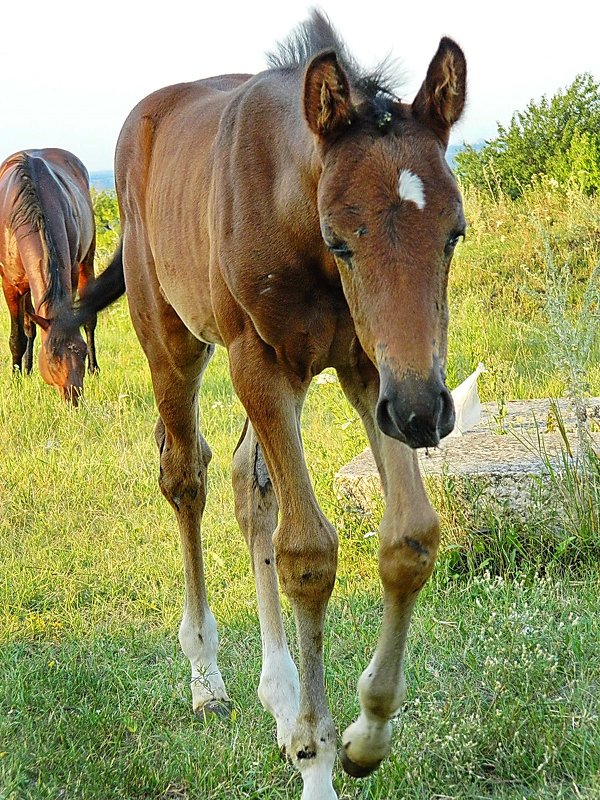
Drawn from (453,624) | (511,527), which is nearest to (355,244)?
(453,624)

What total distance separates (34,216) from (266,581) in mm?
6535

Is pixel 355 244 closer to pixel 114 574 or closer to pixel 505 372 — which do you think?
pixel 114 574

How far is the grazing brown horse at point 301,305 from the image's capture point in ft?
8.12

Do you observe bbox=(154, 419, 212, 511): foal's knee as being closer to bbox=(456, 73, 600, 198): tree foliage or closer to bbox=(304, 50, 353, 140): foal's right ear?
bbox=(304, 50, 353, 140): foal's right ear

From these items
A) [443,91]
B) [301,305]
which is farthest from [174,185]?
[443,91]

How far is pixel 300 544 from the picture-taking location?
3.10 m

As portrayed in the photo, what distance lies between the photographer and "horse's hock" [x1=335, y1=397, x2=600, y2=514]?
458 cm

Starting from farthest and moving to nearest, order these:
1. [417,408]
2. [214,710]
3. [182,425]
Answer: [182,425]
[214,710]
[417,408]

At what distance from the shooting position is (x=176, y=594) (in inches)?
198

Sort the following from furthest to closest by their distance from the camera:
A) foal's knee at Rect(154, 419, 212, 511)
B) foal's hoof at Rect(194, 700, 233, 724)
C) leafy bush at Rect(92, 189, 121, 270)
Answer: leafy bush at Rect(92, 189, 121, 270), foal's knee at Rect(154, 419, 212, 511), foal's hoof at Rect(194, 700, 233, 724)

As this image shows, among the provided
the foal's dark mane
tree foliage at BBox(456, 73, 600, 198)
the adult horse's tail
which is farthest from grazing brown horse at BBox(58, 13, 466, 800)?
tree foliage at BBox(456, 73, 600, 198)

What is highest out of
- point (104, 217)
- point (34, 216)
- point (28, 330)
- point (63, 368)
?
point (34, 216)

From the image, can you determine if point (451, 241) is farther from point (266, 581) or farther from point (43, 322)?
point (43, 322)

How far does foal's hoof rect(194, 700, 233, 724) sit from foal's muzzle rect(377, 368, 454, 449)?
187 centimetres
